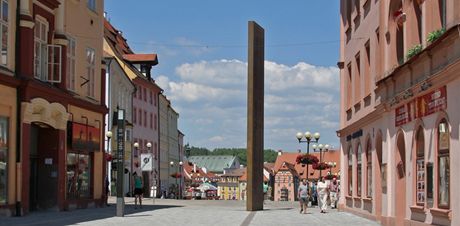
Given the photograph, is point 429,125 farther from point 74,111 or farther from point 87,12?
point 87,12

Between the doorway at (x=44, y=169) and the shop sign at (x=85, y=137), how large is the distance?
1892 millimetres

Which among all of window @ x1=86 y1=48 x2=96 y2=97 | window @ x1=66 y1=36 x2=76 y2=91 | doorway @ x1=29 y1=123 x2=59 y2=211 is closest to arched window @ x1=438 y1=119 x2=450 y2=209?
doorway @ x1=29 y1=123 x2=59 y2=211

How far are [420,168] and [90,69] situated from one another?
66.7 ft

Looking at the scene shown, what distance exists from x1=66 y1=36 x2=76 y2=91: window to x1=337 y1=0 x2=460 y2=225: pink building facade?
12039 mm

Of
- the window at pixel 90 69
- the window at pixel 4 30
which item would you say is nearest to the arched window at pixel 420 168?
the window at pixel 4 30

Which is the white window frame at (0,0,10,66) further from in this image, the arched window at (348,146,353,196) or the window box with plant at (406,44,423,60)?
the arched window at (348,146,353,196)

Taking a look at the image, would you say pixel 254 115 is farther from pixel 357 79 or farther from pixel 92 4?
pixel 92 4

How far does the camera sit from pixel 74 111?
3309 centimetres

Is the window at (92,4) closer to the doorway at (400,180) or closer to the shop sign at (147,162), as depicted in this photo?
the shop sign at (147,162)

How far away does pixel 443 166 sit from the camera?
17.2 m

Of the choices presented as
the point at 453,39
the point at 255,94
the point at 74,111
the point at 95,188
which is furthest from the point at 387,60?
the point at 95,188

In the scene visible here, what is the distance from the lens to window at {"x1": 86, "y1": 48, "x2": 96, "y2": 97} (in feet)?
117

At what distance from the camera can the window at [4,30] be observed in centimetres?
2556

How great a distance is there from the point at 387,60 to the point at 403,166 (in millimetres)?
3677
